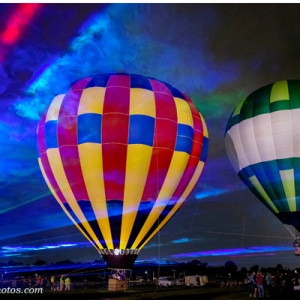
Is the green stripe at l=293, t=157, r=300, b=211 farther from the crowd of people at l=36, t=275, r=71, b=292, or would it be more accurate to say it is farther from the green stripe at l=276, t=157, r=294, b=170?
the crowd of people at l=36, t=275, r=71, b=292

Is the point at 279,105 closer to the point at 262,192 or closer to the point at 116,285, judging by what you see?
the point at 262,192

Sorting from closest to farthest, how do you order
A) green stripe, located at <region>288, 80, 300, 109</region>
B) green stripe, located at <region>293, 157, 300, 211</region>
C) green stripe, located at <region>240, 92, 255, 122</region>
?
green stripe, located at <region>293, 157, 300, 211</region>, green stripe, located at <region>288, 80, 300, 109</region>, green stripe, located at <region>240, 92, 255, 122</region>

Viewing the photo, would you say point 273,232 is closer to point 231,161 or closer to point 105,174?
point 231,161

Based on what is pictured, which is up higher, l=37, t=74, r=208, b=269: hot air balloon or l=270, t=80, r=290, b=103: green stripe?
l=270, t=80, r=290, b=103: green stripe

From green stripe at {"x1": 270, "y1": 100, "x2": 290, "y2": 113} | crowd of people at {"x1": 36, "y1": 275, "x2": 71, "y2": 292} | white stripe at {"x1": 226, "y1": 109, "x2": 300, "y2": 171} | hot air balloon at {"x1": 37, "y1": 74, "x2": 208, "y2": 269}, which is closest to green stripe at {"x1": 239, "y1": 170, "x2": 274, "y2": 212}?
white stripe at {"x1": 226, "y1": 109, "x2": 300, "y2": 171}

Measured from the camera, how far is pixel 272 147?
6.82 meters

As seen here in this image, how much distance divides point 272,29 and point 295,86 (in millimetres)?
1296

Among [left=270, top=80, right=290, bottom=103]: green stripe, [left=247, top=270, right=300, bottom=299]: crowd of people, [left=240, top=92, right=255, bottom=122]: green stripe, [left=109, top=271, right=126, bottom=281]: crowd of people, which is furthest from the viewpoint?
[left=240, top=92, right=255, bottom=122]: green stripe

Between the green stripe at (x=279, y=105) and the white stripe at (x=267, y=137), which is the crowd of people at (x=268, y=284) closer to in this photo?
the white stripe at (x=267, y=137)

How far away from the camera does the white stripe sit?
669 cm

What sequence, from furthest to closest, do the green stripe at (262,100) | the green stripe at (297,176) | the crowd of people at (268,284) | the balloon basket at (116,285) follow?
the green stripe at (262,100) < the green stripe at (297,176) < the balloon basket at (116,285) < the crowd of people at (268,284)

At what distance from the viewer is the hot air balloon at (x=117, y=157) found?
19.3ft

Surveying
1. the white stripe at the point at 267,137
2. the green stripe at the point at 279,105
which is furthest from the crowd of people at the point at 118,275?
the green stripe at the point at 279,105

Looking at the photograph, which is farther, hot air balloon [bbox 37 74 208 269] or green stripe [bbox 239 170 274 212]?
green stripe [bbox 239 170 274 212]
